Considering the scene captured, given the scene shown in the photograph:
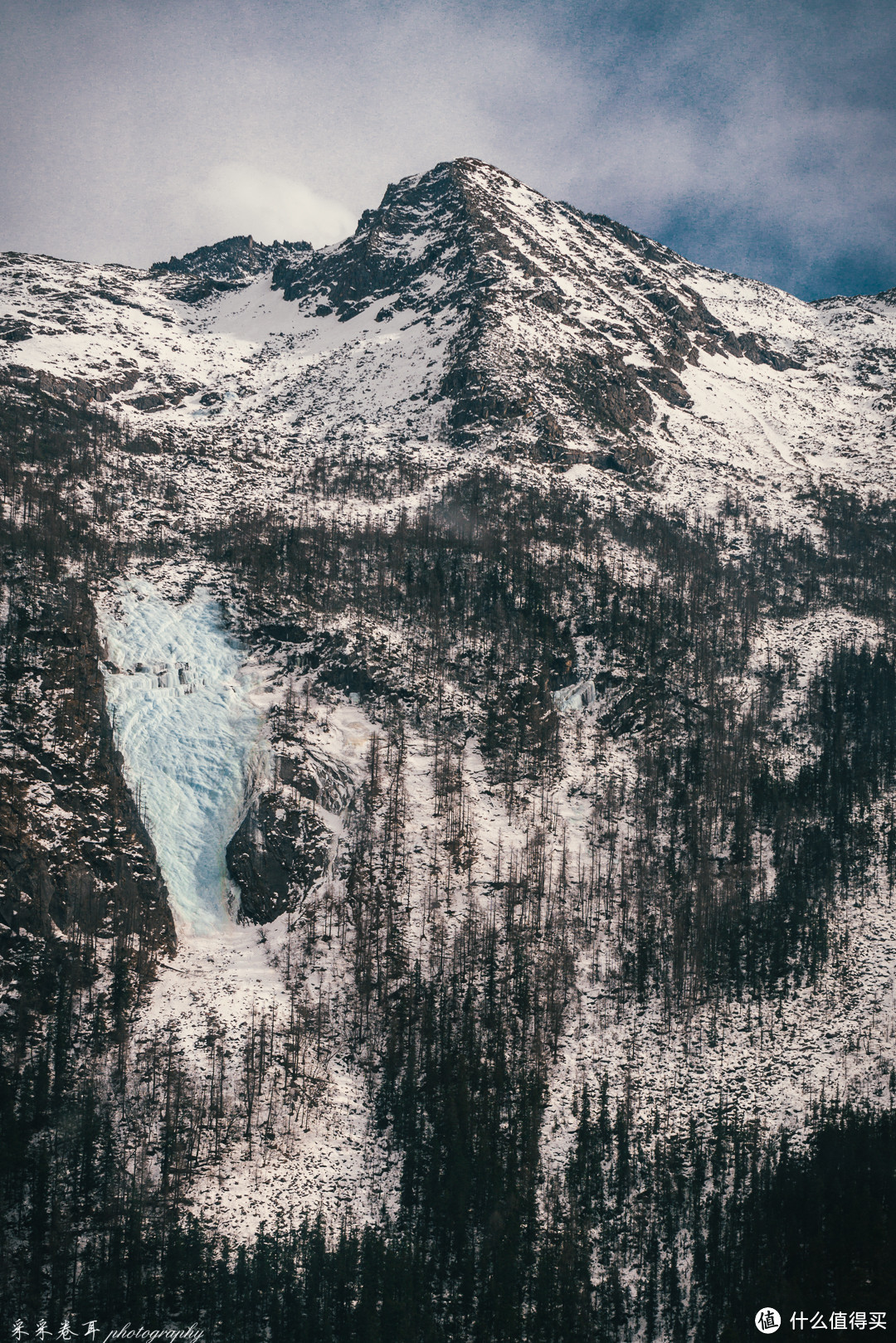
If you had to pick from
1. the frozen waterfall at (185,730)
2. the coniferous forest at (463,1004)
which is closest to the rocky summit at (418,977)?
the coniferous forest at (463,1004)

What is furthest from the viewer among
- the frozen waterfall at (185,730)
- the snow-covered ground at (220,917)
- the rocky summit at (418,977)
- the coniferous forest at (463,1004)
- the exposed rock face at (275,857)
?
the frozen waterfall at (185,730)

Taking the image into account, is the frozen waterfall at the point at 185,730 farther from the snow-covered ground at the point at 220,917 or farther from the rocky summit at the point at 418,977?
the rocky summit at the point at 418,977

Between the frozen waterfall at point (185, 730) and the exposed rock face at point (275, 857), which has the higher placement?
the frozen waterfall at point (185, 730)

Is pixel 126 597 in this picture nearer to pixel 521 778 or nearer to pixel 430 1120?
pixel 521 778

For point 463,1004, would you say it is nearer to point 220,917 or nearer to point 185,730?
point 220,917

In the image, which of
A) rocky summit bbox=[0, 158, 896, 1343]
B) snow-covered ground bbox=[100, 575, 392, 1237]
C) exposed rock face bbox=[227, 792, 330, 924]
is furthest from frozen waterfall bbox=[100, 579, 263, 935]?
exposed rock face bbox=[227, 792, 330, 924]

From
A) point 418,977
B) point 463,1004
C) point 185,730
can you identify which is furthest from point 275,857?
point 463,1004

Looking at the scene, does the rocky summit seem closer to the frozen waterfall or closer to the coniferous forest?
the coniferous forest
